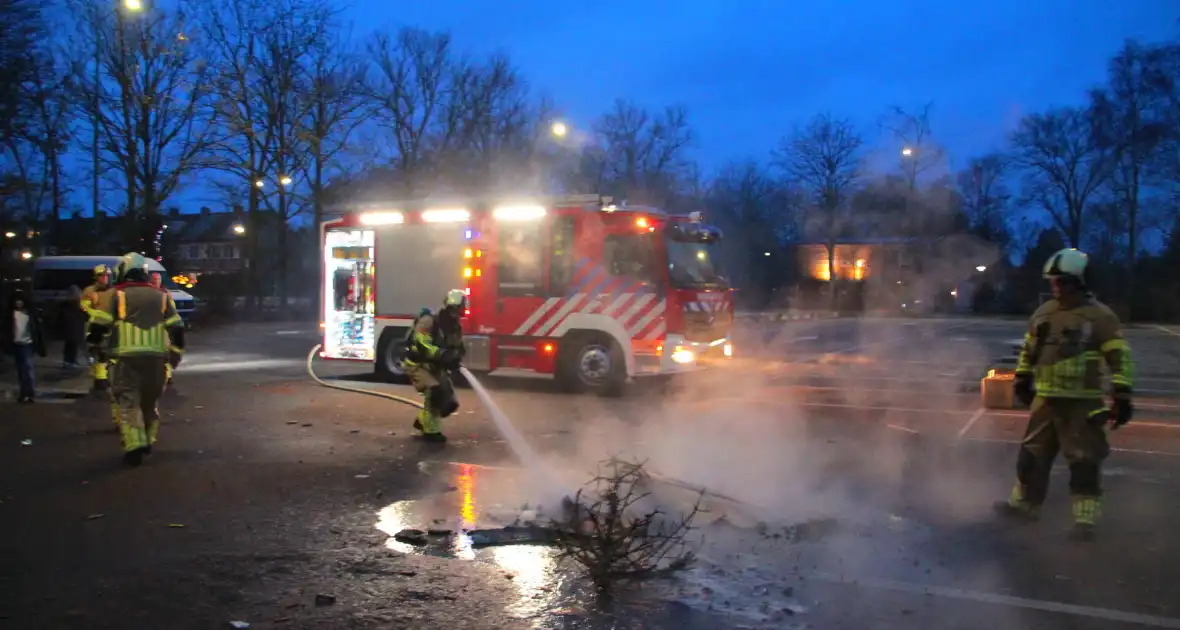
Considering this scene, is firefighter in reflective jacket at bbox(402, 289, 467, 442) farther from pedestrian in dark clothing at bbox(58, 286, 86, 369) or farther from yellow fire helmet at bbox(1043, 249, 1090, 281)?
pedestrian in dark clothing at bbox(58, 286, 86, 369)

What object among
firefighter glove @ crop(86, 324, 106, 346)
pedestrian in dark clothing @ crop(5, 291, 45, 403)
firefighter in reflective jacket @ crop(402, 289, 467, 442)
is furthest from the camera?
pedestrian in dark clothing @ crop(5, 291, 45, 403)

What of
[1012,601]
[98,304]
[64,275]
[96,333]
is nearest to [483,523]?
[1012,601]

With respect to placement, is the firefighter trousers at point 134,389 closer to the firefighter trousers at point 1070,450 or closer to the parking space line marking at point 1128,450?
the firefighter trousers at point 1070,450

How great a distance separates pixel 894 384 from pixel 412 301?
789cm

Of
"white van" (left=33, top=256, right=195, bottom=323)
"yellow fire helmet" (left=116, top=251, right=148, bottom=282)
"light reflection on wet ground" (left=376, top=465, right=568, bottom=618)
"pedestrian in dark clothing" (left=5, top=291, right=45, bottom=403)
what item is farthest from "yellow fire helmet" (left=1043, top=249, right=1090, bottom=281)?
"white van" (left=33, top=256, right=195, bottom=323)

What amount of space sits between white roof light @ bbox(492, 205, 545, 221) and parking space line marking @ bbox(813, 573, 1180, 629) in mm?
9288

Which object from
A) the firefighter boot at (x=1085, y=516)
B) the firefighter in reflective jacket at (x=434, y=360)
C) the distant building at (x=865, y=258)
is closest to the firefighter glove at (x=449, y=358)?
the firefighter in reflective jacket at (x=434, y=360)

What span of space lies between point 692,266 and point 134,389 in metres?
7.61

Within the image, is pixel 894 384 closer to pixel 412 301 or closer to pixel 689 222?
pixel 689 222

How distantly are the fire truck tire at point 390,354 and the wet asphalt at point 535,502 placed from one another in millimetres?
2459

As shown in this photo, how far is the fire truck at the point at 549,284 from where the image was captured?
41.4ft

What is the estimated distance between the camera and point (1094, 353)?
5578 millimetres

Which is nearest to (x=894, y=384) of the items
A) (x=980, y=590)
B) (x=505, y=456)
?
(x=505, y=456)

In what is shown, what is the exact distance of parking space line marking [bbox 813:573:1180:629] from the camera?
4234 millimetres
